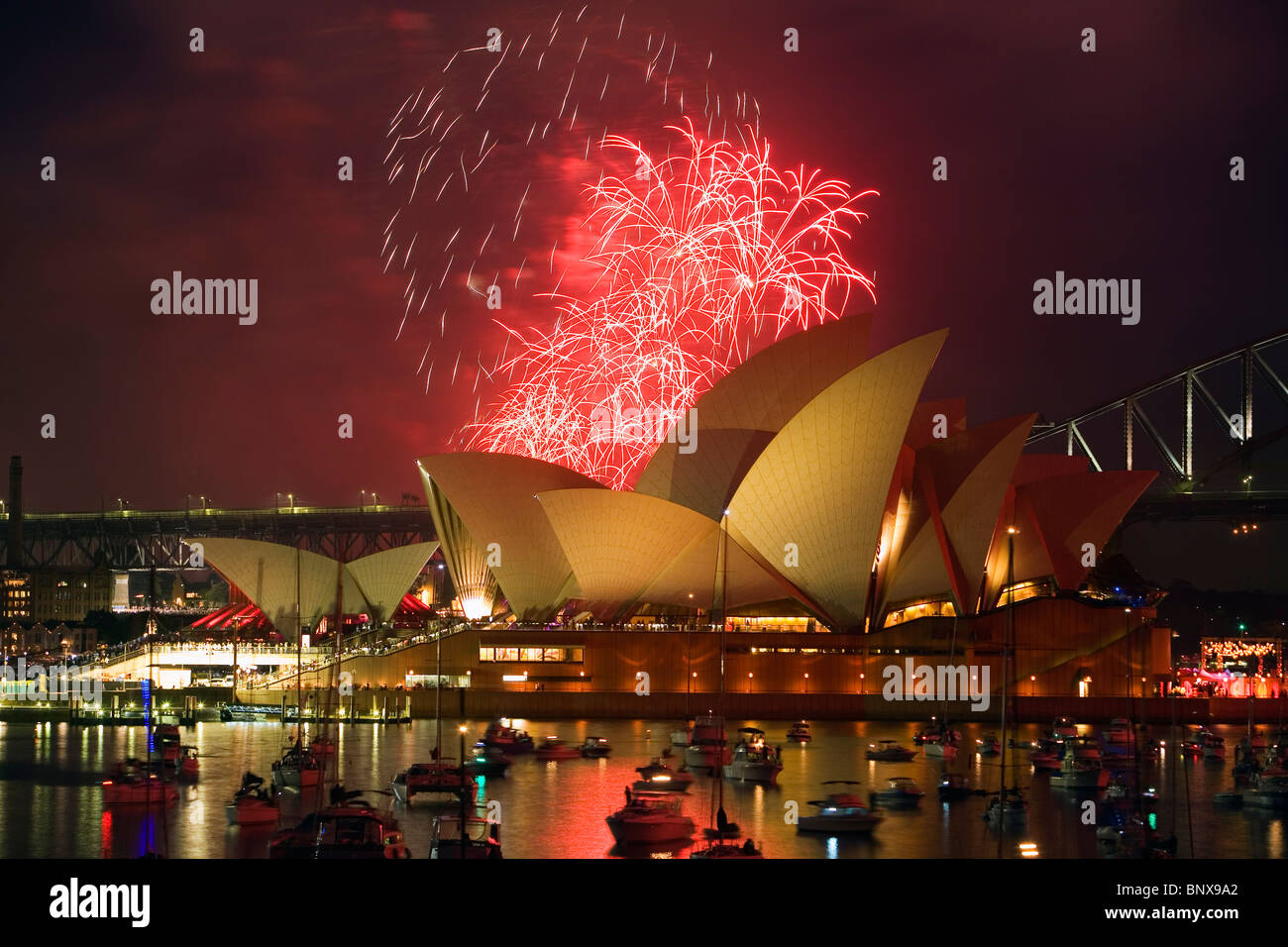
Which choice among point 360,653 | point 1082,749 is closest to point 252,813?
point 1082,749

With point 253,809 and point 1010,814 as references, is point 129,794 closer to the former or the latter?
point 253,809

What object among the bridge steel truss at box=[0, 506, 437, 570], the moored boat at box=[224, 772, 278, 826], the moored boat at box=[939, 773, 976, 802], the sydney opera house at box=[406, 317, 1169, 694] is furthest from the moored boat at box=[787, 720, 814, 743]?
the bridge steel truss at box=[0, 506, 437, 570]

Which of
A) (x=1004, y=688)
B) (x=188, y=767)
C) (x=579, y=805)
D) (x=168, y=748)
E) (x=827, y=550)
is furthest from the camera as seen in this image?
(x=827, y=550)

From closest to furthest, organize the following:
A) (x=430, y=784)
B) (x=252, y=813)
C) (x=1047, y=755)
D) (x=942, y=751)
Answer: (x=252, y=813), (x=430, y=784), (x=1047, y=755), (x=942, y=751)

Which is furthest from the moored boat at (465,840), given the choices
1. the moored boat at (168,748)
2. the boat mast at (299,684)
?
the moored boat at (168,748)

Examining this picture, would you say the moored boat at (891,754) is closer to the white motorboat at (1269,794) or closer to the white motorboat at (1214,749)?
the white motorboat at (1269,794)

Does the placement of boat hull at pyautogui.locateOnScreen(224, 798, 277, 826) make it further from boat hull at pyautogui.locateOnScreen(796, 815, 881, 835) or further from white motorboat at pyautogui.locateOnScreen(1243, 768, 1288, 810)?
white motorboat at pyautogui.locateOnScreen(1243, 768, 1288, 810)

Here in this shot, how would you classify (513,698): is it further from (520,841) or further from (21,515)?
(21,515)
